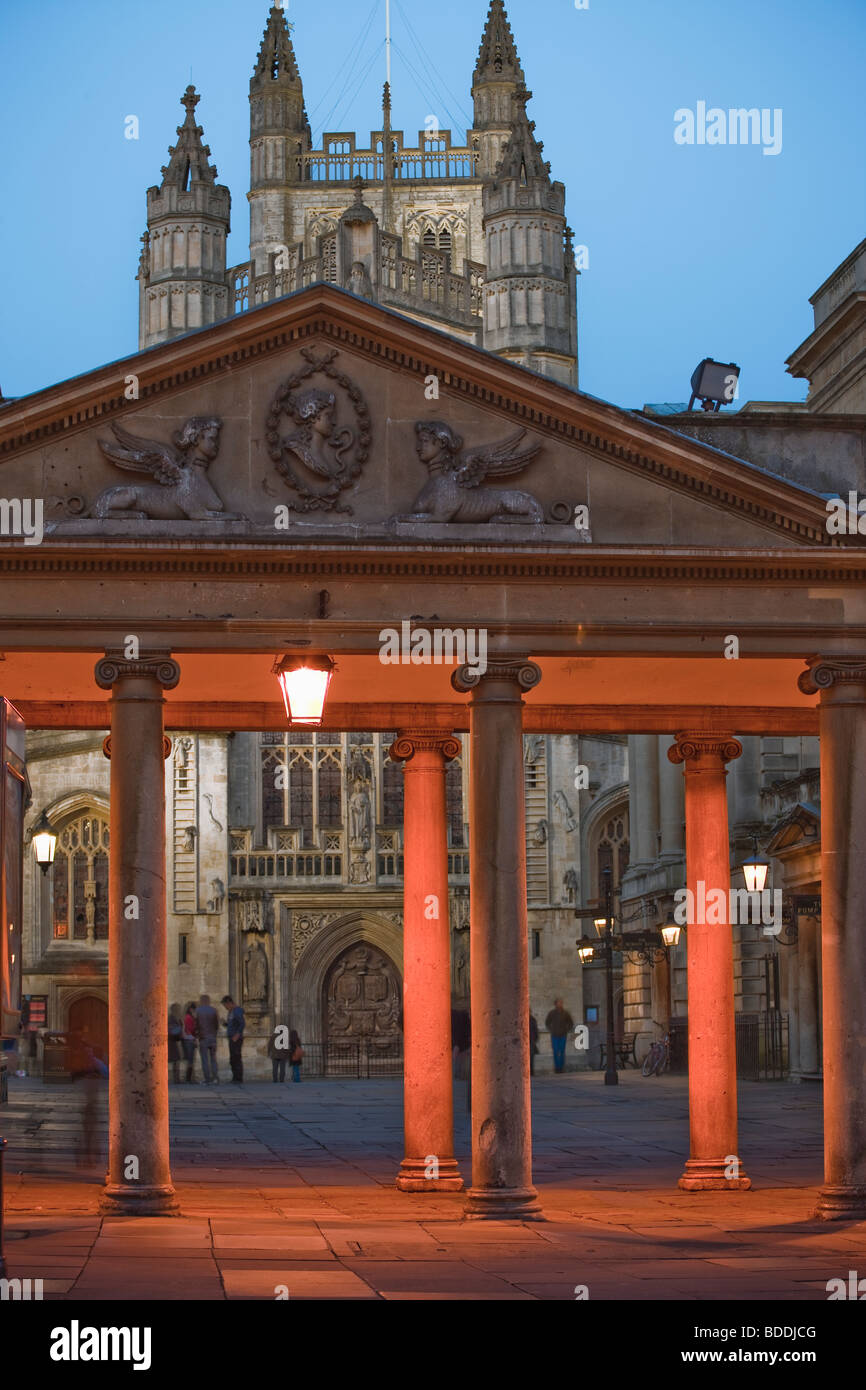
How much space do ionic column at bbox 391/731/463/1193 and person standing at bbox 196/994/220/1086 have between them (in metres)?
27.5

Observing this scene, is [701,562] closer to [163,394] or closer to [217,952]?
[163,394]

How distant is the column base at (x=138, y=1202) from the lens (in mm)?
17438

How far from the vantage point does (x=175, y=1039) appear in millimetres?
53219

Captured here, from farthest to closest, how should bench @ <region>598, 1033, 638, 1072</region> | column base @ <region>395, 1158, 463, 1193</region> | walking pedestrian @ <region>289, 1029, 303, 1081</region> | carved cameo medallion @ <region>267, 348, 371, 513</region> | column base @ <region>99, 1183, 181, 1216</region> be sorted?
walking pedestrian @ <region>289, 1029, 303, 1081</region>, bench @ <region>598, 1033, 638, 1072</region>, column base @ <region>395, 1158, 463, 1193</region>, carved cameo medallion @ <region>267, 348, 371, 513</region>, column base @ <region>99, 1183, 181, 1216</region>

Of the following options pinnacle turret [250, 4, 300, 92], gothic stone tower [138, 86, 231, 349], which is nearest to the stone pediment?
gothic stone tower [138, 86, 231, 349]

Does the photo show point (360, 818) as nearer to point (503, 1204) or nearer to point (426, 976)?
point (426, 976)

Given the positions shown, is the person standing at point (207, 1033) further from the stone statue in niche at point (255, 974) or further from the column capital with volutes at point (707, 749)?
the column capital with volutes at point (707, 749)

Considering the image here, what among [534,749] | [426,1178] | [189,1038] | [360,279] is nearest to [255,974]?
[189,1038]

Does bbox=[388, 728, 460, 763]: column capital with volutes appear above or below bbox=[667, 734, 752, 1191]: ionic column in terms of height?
above

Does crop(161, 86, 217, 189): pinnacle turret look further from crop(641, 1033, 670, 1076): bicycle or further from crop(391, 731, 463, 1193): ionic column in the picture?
crop(391, 731, 463, 1193): ionic column

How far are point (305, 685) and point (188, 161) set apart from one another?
211 feet

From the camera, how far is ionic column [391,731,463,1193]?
2103cm
